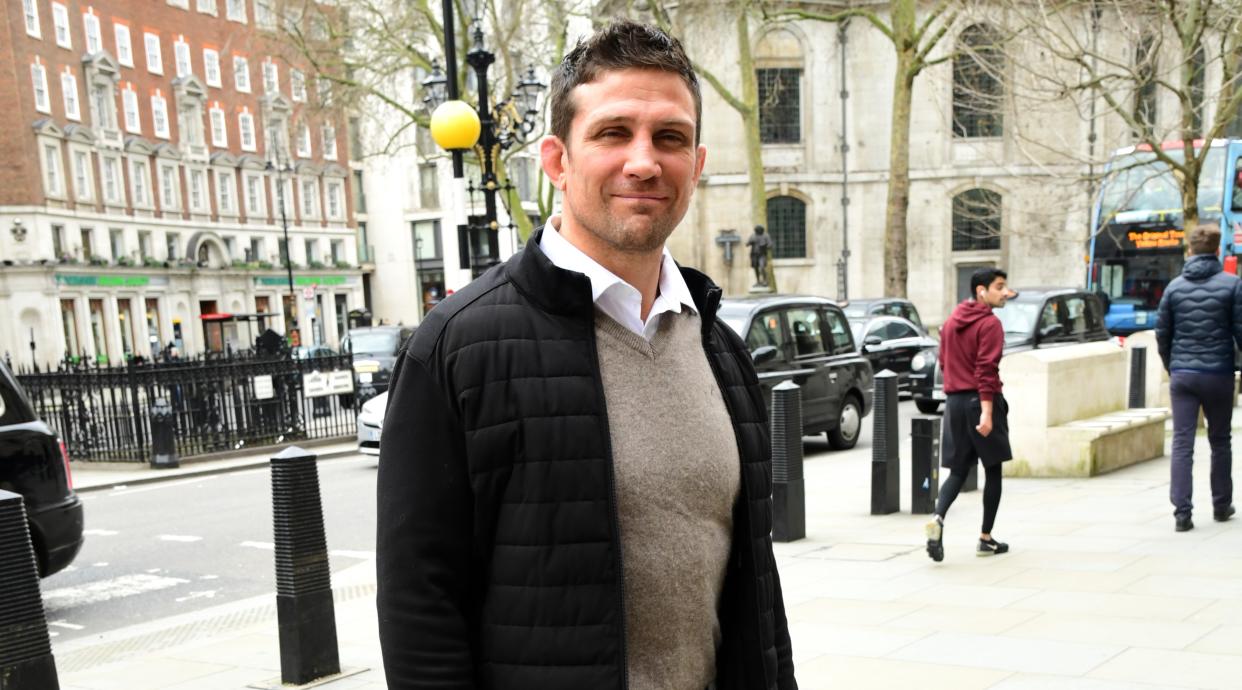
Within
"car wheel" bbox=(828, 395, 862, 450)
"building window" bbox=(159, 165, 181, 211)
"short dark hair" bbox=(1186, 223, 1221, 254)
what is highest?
"building window" bbox=(159, 165, 181, 211)

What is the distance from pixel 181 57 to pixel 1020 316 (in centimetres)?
4971

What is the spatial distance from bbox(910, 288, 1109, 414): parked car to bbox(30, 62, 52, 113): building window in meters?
41.8

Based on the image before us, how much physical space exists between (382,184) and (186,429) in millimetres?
54379

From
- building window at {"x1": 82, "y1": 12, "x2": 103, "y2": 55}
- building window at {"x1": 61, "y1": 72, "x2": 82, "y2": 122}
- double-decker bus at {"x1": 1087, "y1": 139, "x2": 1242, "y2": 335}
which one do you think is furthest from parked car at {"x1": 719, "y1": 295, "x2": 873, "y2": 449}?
building window at {"x1": 82, "y1": 12, "x2": 103, "y2": 55}

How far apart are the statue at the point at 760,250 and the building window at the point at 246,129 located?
1566 inches

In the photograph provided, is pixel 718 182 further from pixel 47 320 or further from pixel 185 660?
pixel 185 660

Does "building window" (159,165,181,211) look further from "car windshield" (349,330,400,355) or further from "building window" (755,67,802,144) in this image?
"car windshield" (349,330,400,355)

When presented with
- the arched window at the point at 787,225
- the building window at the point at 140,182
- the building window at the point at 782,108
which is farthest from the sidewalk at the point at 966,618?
the building window at the point at 140,182

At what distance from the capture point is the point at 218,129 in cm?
5778

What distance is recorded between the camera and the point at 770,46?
39.4 metres

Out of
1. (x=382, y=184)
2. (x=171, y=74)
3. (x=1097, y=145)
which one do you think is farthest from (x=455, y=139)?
(x=382, y=184)

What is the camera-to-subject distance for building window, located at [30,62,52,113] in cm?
4581

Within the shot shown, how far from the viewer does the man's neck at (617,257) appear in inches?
82.8

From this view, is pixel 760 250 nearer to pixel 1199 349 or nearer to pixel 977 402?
pixel 1199 349
